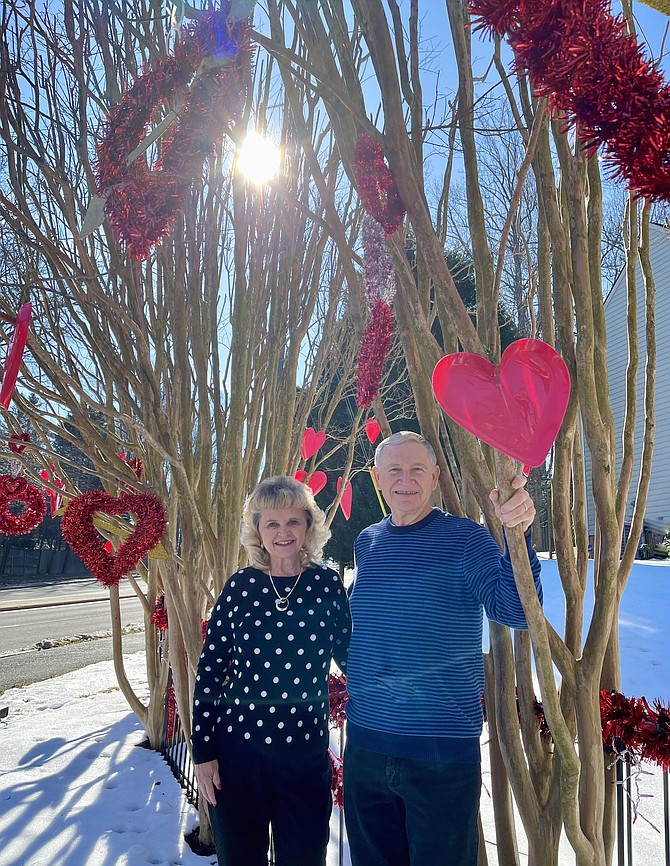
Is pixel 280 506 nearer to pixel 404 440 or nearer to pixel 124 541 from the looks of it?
pixel 404 440

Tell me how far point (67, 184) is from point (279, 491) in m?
1.65

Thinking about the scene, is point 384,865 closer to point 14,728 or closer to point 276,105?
point 276,105

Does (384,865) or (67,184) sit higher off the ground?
(67,184)

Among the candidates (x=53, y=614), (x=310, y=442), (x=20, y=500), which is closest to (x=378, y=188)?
(x=310, y=442)

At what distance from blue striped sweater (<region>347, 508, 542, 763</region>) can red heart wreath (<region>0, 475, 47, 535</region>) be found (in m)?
2.20

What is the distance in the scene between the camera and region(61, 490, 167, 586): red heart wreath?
2.50 metres

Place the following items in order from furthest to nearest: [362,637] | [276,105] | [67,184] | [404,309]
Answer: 1. [276,105]
2. [67,184]
3. [404,309]
4. [362,637]

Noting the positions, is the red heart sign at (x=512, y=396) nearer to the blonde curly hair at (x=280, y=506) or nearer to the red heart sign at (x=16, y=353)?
the blonde curly hair at (x=280, y=506)

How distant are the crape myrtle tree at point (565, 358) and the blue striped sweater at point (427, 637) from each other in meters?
0.16

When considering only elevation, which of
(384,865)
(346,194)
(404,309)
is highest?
(346,194)

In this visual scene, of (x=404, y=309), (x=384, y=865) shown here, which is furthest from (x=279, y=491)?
(x=384, y=865)

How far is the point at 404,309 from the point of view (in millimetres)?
1890

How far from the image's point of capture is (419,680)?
157 cm

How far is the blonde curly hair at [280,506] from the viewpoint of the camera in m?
1.93
